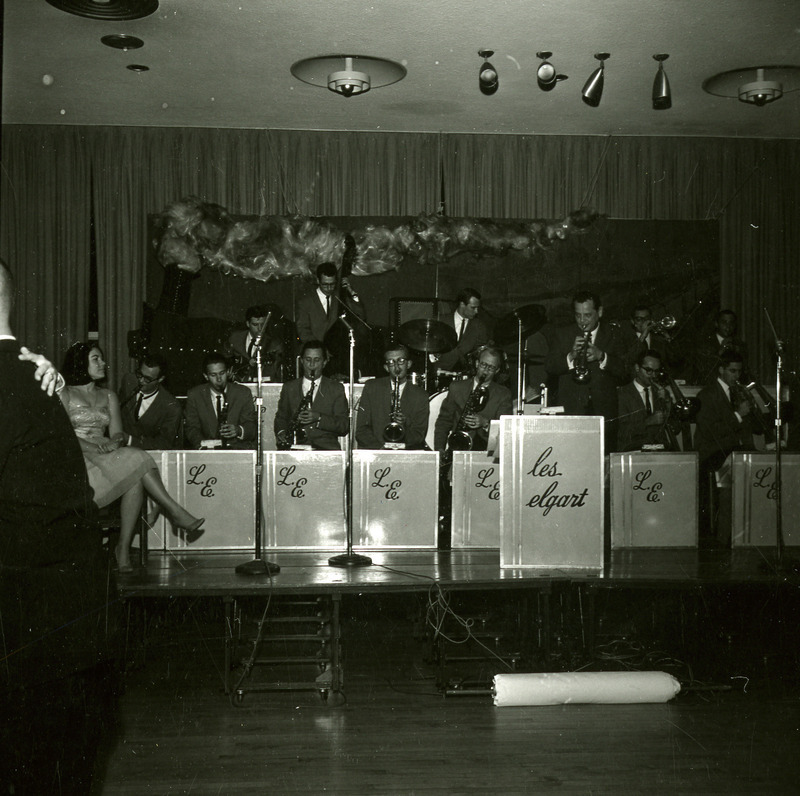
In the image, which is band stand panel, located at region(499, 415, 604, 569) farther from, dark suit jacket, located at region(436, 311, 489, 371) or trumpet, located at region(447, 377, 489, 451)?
dark suit jacket, located at region(436, 311, 489, 371)

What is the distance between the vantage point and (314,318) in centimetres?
816

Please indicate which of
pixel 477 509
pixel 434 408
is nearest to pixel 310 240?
pixel 434 408

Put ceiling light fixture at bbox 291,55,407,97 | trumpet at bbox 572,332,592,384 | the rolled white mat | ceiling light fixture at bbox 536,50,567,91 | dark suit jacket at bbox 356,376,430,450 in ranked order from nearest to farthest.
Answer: the rolled white mat, ceiling light fixture at bbox 536,50,567,91, ceiling light fixture at bbox 291,55,407,97, dark suit jacket at bbox 356,376,430,450, trumpet at bbox 572,332,592,384

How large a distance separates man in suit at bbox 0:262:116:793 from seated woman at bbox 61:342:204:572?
2.65 meters

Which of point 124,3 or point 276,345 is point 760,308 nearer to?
point 276,345

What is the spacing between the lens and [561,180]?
877 cm

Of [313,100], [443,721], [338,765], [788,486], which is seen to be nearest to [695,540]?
[788,486]

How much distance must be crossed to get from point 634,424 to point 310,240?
11.0ft

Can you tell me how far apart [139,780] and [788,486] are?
14.5ft

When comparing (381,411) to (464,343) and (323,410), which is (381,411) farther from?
(464,343)

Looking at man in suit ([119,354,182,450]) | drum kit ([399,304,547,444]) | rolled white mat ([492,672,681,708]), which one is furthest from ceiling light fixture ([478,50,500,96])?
rolled white mat ([492,672,681,708])

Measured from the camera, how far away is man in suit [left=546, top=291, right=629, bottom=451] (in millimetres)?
Result: 7363

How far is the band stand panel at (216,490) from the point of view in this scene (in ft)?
19.4

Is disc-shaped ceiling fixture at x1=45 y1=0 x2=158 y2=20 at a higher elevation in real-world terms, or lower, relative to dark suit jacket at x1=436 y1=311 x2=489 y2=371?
higher
